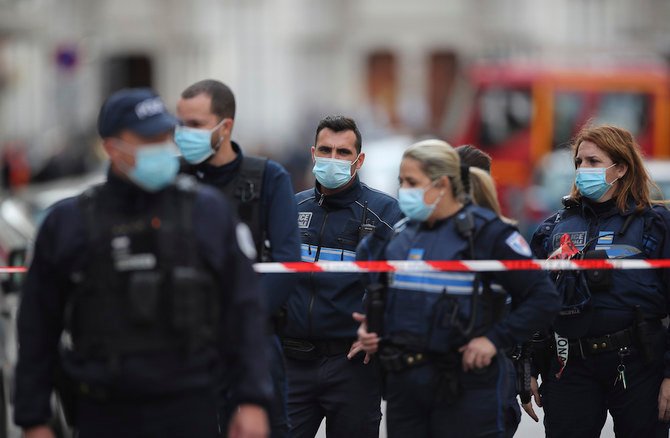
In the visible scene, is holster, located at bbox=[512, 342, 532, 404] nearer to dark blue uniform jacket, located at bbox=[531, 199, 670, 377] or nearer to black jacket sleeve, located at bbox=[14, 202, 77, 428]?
dark blue uniform jacket, located at bbox=[531, 199, 670, 377]

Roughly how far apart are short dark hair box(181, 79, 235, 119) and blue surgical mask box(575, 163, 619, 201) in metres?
1.71

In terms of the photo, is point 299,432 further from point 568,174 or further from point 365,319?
point 568,174

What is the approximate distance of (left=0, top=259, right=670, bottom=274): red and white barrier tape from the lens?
553cm

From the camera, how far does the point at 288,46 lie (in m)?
44.2

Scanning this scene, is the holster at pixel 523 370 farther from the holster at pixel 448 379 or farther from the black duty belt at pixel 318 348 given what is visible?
the holster at pixel 448 379

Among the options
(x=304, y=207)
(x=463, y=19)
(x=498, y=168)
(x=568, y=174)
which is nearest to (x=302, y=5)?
(x=463, y=19)

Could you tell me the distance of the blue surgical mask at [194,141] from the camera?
598cm

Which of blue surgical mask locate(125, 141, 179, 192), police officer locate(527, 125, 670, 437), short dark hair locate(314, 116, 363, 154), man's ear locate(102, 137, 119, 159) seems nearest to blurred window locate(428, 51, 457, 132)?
short dark hair locate(314, 116, 363, 154)

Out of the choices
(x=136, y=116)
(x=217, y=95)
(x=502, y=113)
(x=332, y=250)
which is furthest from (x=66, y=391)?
(x=502, y=113)

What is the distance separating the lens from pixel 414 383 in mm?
5496

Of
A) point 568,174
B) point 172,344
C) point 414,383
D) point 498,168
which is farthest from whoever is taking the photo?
point 498,168

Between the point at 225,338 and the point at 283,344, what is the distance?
6.65ft

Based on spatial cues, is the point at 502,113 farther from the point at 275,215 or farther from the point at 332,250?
the point at 275,215

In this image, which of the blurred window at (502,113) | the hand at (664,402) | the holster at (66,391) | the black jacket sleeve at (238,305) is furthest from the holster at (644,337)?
the blurred window at (502,113)
